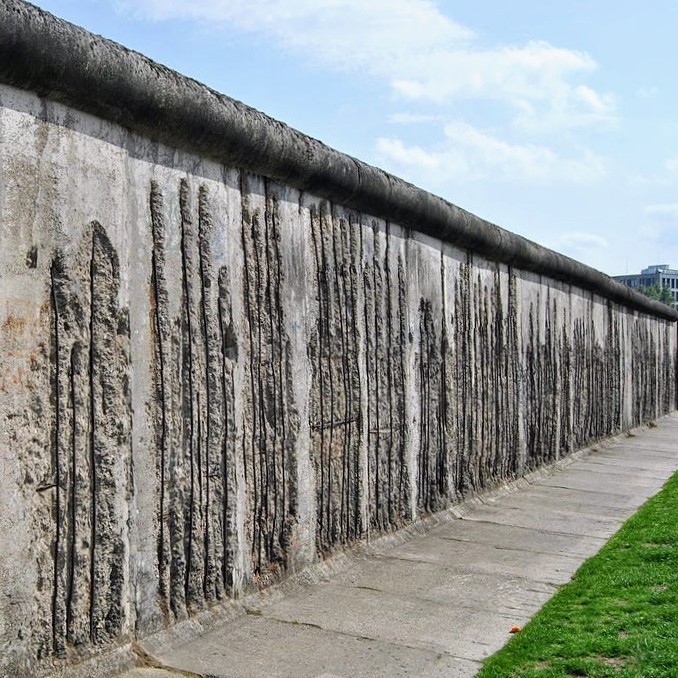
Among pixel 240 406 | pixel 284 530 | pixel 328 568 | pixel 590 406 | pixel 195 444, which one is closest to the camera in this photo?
pixel 195 444

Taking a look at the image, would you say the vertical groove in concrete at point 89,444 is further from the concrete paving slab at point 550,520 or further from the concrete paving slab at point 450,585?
the concrete paving slab at point 550,520

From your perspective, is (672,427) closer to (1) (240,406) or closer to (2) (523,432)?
(2) (523,432)

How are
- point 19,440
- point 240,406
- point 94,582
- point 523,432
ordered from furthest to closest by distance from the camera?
point 523,432, point 240,406, point 94,582, point 19,440

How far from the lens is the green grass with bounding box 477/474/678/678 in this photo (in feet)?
10.3

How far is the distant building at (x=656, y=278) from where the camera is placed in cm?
12769

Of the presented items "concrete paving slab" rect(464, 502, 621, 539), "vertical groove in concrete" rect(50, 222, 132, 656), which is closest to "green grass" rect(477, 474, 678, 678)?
"concrete paving slab" rect(464, 502, 621, 539)

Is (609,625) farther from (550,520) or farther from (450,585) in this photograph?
(550,520)

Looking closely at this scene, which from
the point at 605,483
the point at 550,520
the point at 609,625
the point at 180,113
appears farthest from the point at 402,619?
the point at 605,483

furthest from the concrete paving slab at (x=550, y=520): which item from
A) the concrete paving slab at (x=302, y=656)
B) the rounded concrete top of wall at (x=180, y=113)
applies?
the concrete paving slab at (x=302, y=656)

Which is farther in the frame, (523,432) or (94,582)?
(523,432)

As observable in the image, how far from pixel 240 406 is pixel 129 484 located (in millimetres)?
763

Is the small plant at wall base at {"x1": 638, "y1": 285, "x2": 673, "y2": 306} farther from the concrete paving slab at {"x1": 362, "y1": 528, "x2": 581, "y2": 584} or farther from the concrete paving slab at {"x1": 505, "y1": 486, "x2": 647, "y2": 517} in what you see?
the concrete paving slab at {"x1": 362, "y1": 528, "x2": 581, "y2": 584}

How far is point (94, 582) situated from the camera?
308 cm

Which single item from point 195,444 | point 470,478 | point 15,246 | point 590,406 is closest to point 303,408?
point 195,444
